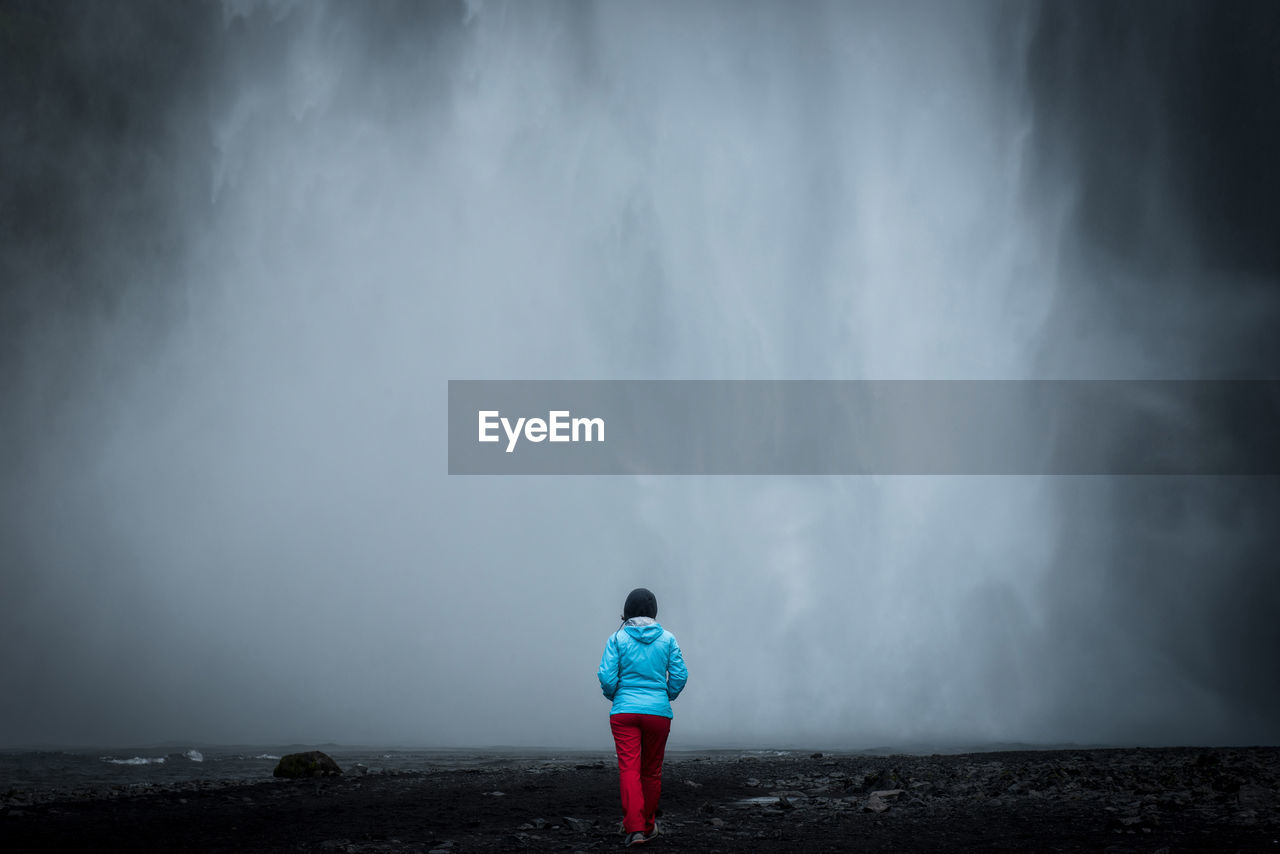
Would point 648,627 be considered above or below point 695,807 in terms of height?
above

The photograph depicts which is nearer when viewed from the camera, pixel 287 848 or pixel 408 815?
pixel 287 848

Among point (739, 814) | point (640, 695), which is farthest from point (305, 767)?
point (640, 695)

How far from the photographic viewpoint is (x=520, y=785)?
2066 cm

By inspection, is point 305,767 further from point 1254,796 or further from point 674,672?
point 1254,796

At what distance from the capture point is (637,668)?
11438 millimetres

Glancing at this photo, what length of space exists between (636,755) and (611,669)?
1165 mm

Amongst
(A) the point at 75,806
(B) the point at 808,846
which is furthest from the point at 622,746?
(A) the point at 75,806

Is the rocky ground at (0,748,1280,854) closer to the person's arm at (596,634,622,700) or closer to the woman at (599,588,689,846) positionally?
the woman at (599,588,689,846)

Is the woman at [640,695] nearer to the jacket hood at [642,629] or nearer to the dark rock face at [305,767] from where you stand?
the jacket hood at [642,629]

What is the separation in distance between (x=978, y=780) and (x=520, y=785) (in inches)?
416

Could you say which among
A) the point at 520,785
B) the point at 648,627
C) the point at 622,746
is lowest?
the point at 520,785

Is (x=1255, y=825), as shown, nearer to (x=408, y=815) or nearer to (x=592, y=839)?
(x=592, y=839)

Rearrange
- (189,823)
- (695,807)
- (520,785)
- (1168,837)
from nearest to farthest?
(1168,837), (189,823), (695,807), (520,785)

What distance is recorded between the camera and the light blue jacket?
11.4m
